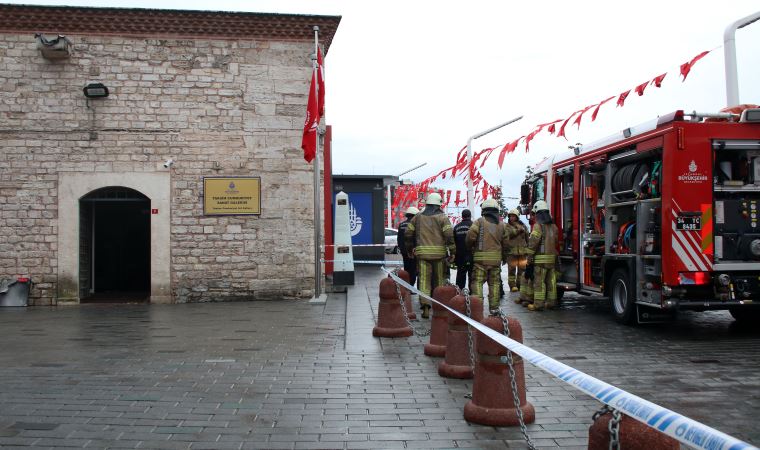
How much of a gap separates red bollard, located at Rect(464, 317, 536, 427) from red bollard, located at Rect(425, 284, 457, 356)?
2423mm

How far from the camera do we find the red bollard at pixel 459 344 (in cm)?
655

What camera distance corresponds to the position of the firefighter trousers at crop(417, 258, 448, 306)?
11.2 metres

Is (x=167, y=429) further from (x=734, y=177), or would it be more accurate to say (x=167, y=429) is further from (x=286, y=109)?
(x=286, y=109)

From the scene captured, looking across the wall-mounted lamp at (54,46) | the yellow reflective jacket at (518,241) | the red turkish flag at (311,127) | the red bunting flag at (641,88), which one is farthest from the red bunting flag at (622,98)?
the wall-mounted lamp at (54,46)

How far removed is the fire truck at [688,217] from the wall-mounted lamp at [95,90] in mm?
10102

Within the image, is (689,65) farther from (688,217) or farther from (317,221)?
(317,221)

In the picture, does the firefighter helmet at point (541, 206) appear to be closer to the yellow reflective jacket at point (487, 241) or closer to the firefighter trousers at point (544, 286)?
the firefighter trousers at point (544, 286)

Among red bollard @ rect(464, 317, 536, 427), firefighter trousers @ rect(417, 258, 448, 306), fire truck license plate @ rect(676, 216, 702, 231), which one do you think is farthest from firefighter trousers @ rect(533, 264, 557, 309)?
red bollard @ rect(464, 317, 536, 427)

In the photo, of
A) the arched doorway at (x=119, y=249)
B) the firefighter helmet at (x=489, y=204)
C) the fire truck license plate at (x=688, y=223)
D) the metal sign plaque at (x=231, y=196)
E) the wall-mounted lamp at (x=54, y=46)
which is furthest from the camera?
the arched doorway at (x=119, y=249)

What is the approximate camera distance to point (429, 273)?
11.3 metres

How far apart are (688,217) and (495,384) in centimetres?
533

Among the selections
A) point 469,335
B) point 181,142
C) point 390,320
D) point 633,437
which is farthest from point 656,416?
point 181,142

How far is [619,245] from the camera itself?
10648mm

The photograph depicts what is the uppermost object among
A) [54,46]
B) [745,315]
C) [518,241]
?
[54,46]
